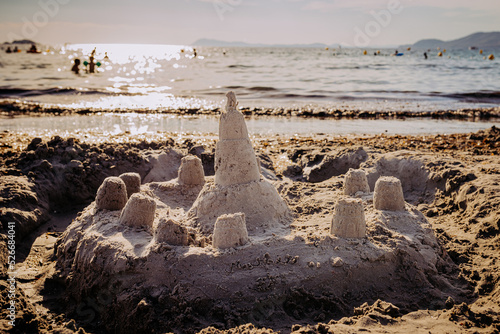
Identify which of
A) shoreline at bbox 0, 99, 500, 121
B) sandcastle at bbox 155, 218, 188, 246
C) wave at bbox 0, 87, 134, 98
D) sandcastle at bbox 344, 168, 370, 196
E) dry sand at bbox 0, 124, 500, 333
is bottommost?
dry sand at bbox 0, 124, 500, 333

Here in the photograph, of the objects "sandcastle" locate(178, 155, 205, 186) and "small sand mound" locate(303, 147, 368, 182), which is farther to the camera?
"small sand mound" locate(303, 147, 368, 182)

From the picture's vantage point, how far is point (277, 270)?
3383 millimetres

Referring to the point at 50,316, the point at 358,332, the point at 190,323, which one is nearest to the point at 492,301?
the point at 358,332

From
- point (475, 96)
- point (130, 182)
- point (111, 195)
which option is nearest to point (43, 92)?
point (130, 182)

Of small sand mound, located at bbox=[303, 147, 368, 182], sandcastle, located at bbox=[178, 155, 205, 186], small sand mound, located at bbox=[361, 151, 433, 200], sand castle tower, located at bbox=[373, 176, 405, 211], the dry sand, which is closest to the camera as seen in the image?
the dry sand

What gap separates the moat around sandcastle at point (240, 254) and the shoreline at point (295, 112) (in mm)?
9232

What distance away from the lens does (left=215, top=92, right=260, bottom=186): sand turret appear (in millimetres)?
4238

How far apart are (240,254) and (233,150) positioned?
1.21m

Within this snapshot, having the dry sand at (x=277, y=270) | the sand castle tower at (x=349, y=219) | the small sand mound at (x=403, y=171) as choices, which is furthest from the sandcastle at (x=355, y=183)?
the sand castle tower at (x=349, y=219)

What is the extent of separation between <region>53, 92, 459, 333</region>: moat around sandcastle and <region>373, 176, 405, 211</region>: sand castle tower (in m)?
0.01

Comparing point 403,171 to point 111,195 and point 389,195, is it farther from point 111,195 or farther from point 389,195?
point 111,195

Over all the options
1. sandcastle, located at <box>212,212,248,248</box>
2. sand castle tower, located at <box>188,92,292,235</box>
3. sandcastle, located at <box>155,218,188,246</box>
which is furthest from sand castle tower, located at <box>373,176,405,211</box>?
sandcastle, located at <box>155,218,188,246</box>

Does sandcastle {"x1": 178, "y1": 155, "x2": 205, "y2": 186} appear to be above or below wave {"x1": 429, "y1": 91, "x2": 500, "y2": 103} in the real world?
below

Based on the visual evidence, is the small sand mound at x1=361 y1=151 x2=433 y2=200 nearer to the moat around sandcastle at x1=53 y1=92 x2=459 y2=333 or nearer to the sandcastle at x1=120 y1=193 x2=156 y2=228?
the moat around sandcastle at x1=53 y1=92 x2=459 y2=333
